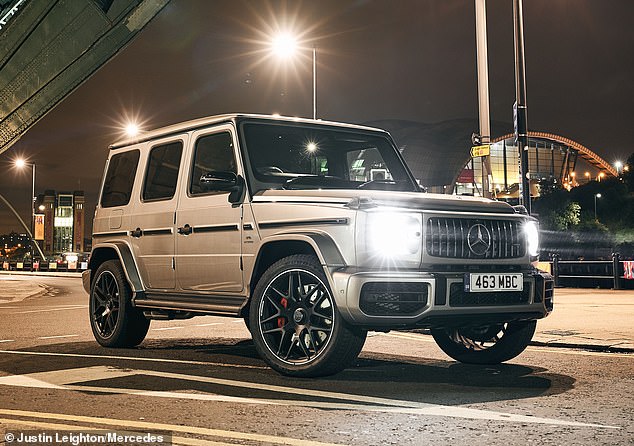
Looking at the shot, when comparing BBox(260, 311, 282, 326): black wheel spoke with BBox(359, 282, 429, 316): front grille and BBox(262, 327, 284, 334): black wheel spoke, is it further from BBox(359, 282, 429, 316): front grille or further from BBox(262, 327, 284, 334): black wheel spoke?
BBox(359, 282, 429, 316): front grille

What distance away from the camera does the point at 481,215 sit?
258 inches

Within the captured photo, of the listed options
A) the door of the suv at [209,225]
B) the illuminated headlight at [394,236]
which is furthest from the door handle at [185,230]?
the illuminated headlight at [394,236]

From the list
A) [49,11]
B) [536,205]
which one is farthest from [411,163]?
[49,11]

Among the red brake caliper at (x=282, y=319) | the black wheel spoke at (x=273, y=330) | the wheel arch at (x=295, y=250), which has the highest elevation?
the wheel arch at (x=295, y=250)

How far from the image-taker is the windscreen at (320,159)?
7316 millimetres

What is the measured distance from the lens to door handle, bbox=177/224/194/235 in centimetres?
767

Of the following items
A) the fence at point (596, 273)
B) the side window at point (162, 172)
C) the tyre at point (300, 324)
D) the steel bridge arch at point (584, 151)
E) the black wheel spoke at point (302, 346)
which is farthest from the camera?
the steel bridge arch at point (584, 151)

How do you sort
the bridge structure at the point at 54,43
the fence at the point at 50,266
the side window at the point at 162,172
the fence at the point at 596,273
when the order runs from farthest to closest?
the fence at the point at 50,266 → the fence at the point at 596,273 → the bridge structure at the point at 54,43 → the side window at the point at 162,172

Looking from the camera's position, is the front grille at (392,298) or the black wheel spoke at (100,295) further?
the black wheel spoke at (100,295)

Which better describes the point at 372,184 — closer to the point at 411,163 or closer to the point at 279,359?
the point at 279,359

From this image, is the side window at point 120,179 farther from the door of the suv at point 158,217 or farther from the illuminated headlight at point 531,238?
the illuminated headlight at point 531,238

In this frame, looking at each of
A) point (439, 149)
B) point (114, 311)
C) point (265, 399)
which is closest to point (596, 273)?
point (114, 311)

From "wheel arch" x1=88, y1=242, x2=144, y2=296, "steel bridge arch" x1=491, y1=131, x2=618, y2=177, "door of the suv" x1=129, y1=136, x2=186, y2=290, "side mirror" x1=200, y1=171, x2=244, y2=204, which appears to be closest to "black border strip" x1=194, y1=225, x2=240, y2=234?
"side mirror" x1=200, y1=171, x2=244, y2=204

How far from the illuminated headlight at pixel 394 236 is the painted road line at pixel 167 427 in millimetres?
2158
